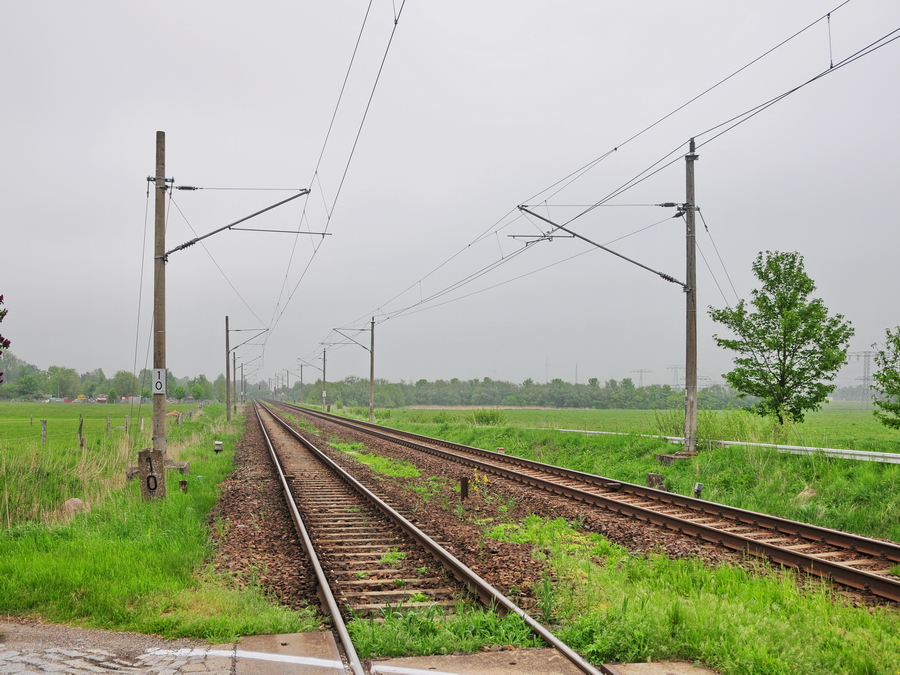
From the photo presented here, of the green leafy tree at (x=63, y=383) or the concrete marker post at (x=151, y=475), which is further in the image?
the green leafy tree at (x=63, y=383)

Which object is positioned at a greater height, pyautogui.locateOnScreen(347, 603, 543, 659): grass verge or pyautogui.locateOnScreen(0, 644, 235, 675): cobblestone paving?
pyautogui.locateOnScreen(347, 603, 543, 659): grass verge

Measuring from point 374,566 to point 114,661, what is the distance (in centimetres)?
352

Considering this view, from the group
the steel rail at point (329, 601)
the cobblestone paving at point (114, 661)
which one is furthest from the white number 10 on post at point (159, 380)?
the cobblestone paving at point (114, 661)

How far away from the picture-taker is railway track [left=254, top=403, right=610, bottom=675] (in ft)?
20.8

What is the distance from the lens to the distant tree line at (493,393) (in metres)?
122

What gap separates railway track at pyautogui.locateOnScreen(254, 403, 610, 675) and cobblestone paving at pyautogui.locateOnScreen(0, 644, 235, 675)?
3.33ft

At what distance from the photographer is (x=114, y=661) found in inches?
205

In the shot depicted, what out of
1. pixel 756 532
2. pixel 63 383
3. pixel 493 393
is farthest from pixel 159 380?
pixel 63 383

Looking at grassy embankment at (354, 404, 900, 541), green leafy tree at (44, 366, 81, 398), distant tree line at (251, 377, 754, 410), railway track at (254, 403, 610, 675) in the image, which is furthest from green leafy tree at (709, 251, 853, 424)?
green leafy tree at (44, 366, 81, 398)

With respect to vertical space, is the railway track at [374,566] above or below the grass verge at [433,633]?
below

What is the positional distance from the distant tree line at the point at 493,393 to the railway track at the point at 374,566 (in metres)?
99.2

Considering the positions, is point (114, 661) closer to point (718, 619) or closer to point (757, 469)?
point (718, 619)

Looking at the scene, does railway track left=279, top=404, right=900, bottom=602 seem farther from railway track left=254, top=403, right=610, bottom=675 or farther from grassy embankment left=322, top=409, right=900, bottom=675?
railway track left=254, top=403, right=610, bottom=675

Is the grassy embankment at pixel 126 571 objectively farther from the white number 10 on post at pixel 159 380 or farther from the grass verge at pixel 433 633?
the white number 10 on post at pixel 159 380
